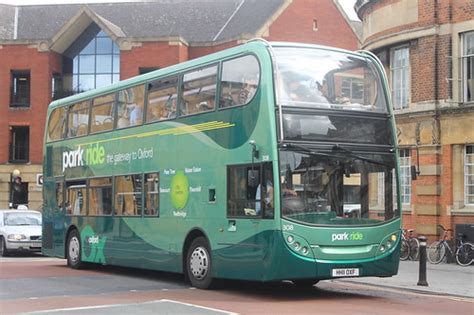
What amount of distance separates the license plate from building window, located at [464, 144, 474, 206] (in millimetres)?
9990

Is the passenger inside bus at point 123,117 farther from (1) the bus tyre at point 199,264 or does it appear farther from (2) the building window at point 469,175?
(2) the building window at point 469,175

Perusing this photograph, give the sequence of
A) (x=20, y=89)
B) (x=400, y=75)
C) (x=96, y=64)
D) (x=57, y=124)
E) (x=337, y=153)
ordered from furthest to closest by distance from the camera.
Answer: (x=96, y=64) < (x=20, y=89) < (x=400, y=75) < (x=57, y=124) < (x=337, y=153)

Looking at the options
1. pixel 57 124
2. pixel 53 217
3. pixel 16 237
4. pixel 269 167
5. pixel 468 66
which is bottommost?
pixel 16 237

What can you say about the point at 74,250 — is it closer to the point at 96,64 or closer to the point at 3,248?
the point at 3,248

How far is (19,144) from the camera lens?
47594 mm

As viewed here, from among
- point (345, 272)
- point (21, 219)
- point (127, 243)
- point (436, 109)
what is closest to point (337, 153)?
point (345, 272)

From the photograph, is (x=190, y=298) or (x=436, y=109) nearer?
(x=190, y=298)

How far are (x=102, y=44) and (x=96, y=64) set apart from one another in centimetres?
138

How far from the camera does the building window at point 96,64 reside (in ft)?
158

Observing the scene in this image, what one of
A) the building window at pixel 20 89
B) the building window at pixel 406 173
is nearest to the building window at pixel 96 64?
the building window at pixel 20 89

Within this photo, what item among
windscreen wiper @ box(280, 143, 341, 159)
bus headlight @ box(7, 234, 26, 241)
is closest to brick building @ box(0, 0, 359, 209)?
bus headlight @ box(7, 234, 26, 241)

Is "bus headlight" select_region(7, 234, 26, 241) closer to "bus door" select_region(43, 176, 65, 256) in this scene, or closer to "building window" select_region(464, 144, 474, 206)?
"bus door" select_region(43, 176, 65, 256)

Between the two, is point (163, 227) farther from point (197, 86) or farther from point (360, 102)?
point (360, 102)

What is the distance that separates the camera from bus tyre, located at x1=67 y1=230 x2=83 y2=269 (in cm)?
1856
